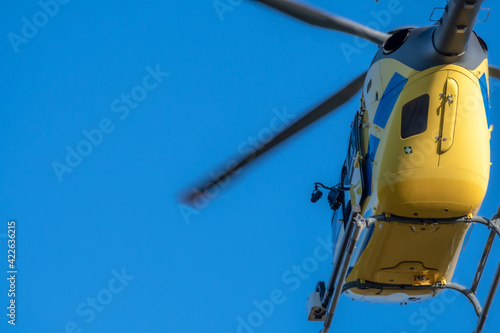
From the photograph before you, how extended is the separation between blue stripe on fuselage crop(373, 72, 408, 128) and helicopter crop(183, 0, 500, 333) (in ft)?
0.07

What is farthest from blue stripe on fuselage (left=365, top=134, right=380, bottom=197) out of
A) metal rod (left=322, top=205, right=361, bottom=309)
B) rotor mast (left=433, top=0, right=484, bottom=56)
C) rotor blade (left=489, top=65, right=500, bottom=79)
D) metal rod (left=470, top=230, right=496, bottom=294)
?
rotor blade (left=489, top=65, right=500, bottom=79)

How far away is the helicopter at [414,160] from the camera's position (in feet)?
41.0

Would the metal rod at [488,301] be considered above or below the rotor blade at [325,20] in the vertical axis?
below

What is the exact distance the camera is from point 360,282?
575 inches

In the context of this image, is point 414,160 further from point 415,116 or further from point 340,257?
point 340,257

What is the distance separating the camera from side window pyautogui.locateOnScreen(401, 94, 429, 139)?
12.6m

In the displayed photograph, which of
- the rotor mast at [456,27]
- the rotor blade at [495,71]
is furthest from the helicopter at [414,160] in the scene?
the rotor blade at [495,71]

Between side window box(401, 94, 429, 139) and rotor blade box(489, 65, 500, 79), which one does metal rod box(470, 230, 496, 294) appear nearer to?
side window box(401, 94, 429, 139)

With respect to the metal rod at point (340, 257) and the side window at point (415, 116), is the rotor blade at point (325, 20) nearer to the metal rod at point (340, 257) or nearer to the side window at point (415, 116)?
the side window at point (415, 116)

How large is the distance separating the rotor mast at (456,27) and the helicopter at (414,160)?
2 cm

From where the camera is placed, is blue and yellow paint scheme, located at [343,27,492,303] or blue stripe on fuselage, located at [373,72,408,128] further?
blue stripe on fuselage, located at [373,72,408,128]

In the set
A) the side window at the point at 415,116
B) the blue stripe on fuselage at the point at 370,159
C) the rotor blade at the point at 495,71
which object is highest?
the rotor blade at the point at 495,71

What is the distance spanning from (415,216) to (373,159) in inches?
54.9

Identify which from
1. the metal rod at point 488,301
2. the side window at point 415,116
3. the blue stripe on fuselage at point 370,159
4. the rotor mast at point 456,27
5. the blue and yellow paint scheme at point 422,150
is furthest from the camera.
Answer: the blue stripe on fuselage at point 370,159
